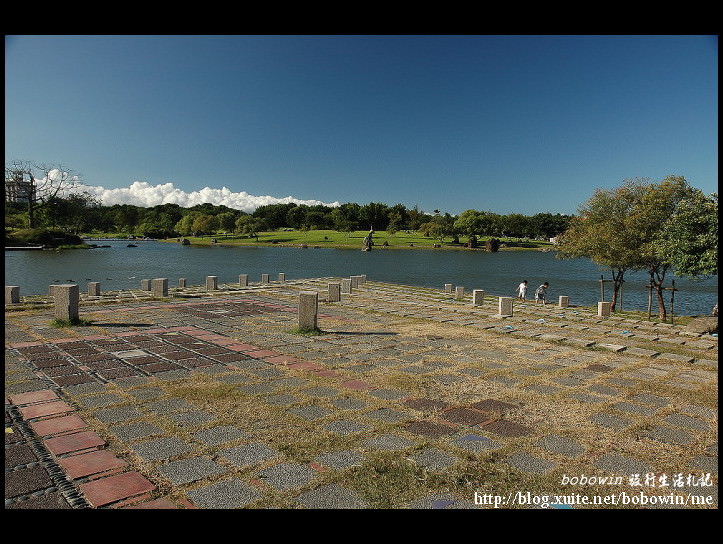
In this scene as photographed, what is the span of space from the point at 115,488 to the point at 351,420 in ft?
8.73

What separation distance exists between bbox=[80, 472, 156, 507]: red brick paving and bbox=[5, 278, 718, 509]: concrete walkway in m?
0.02

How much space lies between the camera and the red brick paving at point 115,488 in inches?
157

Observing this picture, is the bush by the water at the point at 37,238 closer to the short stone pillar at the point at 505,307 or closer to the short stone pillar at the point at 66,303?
the short stone pillar at the point at 66,303

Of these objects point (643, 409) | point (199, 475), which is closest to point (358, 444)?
point (199, 475)

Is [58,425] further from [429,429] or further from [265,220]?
[265,220]

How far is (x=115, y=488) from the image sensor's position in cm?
415

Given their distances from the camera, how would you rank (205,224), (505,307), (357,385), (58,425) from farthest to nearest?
(205,224) < (505,307) < (357,385) < (58,425)

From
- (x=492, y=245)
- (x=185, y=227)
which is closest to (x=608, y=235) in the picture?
(x=492, y=245)

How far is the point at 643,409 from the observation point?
6.36m

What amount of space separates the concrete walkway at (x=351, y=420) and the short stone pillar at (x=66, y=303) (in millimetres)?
514

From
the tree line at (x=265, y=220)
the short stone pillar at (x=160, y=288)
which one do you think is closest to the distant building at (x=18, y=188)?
the tree line at (x=265, y=220)

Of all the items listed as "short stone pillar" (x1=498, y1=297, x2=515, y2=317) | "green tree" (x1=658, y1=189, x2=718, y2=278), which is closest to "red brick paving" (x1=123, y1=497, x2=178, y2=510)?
"short stone pillar" (x1=498, y1=297, x2=515, y2=317)

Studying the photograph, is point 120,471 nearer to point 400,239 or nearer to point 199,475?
point 199,475
